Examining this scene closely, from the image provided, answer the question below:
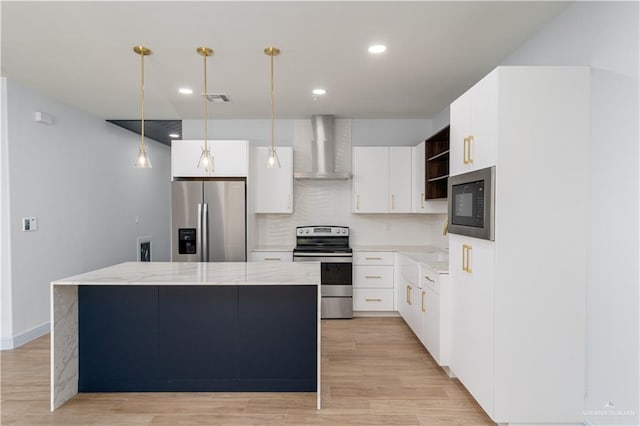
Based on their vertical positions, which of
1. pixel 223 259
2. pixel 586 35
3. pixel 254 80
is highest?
pixel 254 80

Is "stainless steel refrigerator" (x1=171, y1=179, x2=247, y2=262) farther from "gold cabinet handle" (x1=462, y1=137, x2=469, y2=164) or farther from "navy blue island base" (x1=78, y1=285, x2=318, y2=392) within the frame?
"gold cabinet handle" (x1=462, y1=137, x2=469, y2=164)

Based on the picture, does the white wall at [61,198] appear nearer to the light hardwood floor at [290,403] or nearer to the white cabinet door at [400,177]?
the light hardwood floor at [290,403]

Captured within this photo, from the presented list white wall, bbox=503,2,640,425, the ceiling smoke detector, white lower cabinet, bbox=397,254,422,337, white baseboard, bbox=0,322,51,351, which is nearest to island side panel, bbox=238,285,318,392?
white lower cabinet, bbox=397,254,422,337

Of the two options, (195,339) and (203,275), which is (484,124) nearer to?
(203,275)

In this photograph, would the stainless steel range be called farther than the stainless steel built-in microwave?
Yes

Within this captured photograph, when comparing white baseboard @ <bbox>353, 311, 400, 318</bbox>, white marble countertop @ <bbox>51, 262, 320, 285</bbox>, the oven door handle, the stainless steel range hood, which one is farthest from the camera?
the stainless steel range hood

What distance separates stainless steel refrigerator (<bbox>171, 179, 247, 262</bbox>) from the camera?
14.6ft

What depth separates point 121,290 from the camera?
2779mm

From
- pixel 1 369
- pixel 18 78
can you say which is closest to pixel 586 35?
pixel 18 78

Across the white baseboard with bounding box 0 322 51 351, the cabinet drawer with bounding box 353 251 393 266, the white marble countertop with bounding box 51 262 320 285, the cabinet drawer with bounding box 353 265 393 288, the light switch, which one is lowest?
the white baseboard with bounding box 0 322 51 351

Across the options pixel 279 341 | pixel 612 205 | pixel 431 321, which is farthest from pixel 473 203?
pixel 279 341

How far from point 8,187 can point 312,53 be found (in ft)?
10.6

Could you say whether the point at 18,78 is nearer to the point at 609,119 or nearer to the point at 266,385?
the point at 266,385

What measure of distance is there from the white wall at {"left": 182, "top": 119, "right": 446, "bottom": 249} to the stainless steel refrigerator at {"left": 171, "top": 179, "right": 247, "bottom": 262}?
2.47 ft
